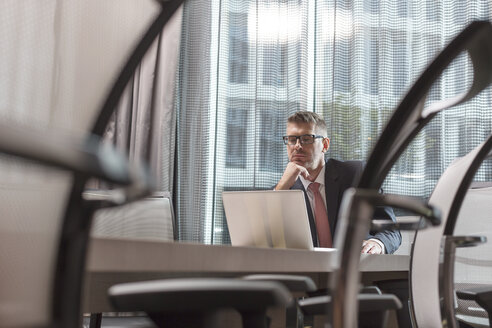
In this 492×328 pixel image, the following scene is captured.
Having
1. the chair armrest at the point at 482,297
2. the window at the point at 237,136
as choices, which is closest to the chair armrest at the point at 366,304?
the chair armrest at the point at 482,297

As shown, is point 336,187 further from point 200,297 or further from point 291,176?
point 200,297

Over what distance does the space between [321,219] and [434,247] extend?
1.33 metres

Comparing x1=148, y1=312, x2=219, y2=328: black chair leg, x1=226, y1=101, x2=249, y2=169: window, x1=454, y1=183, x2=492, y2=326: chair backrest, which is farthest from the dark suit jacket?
x1=148, y1=312, x2=219, y2=328: black chair leg

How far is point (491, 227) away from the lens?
5.03 ft

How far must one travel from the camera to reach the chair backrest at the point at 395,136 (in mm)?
785

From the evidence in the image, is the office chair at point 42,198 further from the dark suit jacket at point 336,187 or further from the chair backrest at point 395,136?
the dark suit jacket at point 336,187

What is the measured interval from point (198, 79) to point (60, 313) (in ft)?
9.56

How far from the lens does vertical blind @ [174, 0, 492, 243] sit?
3016mm

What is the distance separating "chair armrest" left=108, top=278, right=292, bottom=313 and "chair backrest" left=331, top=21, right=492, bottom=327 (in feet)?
0.50

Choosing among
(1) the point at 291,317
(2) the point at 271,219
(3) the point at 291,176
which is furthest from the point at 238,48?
(1) the point at 291,317

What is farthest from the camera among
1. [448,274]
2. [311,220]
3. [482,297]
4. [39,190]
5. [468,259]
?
[311,220]

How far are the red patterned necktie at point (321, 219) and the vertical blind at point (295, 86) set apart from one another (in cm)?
52

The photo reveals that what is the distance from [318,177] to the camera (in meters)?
2.71

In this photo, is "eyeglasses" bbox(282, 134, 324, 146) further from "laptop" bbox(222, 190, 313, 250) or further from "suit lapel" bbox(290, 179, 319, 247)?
"laptop" bbox(222, 190, 313, 250)
